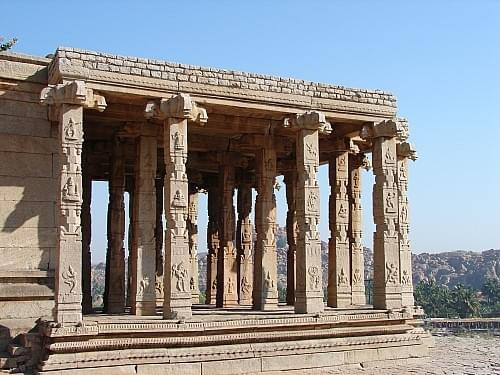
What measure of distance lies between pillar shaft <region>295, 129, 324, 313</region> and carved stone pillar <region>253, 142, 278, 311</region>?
1359 mm

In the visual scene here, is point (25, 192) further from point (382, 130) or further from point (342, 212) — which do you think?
point (342, 212)

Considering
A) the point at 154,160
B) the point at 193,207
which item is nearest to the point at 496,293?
the point at 193,207

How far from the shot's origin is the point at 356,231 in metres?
19.8

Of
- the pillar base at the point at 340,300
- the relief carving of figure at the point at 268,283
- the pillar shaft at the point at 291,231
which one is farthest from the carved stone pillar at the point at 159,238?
the pillar base at the point at 340,300

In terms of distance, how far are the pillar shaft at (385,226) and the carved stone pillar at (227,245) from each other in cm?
510

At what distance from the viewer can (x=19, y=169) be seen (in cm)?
1406

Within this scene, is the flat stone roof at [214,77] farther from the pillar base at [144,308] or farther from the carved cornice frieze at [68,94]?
the pillar base at [144,308]

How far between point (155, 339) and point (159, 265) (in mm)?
9680

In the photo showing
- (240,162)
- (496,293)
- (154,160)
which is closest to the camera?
(154,160)

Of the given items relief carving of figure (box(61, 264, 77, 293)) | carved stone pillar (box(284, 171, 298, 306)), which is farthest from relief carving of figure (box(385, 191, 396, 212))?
relief carving of figure (box(61, 264, 77, 293))

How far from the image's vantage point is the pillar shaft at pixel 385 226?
1641cm

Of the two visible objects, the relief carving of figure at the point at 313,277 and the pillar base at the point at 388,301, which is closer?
the relief carving of figure at the point at 313,277

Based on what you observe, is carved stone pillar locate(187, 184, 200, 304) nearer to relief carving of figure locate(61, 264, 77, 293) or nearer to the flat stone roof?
the flat stone roof

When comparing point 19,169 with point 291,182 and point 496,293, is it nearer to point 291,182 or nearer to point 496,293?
point 291,182
